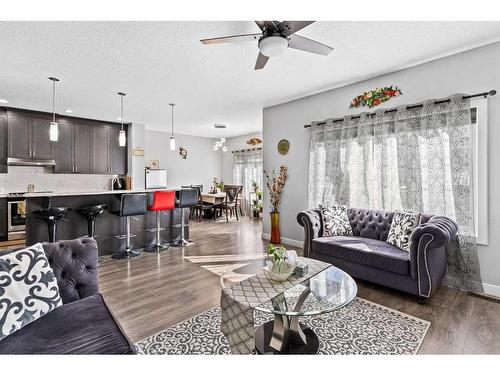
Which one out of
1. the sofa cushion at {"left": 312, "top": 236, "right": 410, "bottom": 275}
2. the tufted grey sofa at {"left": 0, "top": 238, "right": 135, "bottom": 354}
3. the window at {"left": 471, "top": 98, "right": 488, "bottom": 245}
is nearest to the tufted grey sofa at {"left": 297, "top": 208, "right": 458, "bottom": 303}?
the sofa cushion at {"left": 312, "top": 236, "right": 410, "bottom": 275}

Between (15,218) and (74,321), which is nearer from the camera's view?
(74,321)

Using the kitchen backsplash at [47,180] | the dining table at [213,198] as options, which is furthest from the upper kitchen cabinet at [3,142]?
the dining table at [213,198]

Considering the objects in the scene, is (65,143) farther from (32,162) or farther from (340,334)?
(340,334)

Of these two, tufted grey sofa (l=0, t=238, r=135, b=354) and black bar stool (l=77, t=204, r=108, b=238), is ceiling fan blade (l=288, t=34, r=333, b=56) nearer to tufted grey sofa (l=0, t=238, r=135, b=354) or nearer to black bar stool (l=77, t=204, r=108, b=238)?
tufted grey sofa (l=0, t=238, r=135, b=354)

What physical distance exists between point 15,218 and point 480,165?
23.8 feet

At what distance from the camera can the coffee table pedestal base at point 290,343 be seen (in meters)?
1.73

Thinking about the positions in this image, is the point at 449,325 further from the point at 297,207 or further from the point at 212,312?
the point at 297,207

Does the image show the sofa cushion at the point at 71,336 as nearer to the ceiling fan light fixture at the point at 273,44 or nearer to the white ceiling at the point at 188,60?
the ceiling fan light fixture at the point at 273,44

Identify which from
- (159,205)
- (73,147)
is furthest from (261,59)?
(73,147)

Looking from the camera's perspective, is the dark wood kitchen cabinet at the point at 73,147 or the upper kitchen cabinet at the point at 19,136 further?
the dark wood kitchen cabinet at the point at 73,147

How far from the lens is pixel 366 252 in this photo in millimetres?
2811

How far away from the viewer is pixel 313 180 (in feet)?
14.0

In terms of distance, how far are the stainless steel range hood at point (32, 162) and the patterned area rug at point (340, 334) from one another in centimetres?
515

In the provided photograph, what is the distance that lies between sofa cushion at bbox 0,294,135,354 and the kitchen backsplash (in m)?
5.32
